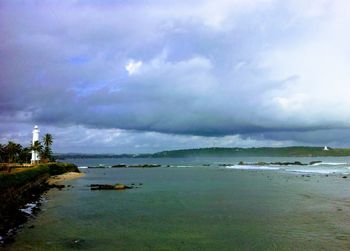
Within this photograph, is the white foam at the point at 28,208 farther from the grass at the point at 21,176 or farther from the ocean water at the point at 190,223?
the grass at the point at 21,176

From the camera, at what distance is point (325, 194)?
6138 cm

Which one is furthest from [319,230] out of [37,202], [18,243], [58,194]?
[58,194]

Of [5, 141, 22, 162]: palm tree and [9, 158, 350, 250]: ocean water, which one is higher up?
[5, 141, 22, 162]: palm tree

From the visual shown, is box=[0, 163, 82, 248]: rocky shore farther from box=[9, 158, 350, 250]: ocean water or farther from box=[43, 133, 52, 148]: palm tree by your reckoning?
box=[43, 133, 52, 148]: palm tree

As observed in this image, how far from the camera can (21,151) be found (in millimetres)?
108000

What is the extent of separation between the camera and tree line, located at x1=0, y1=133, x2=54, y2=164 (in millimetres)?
95750

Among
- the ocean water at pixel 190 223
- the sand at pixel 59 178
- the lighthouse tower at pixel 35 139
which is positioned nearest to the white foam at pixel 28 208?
the ocean water at pixel 190 223

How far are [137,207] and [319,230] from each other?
71.1ft

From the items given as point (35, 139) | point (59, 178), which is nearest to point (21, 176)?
point (59, 178)

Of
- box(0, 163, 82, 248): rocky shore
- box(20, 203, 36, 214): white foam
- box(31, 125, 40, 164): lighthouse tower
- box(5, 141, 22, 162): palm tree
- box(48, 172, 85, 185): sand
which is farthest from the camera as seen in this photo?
box(31, 125, 40, 164): lighthouse tower

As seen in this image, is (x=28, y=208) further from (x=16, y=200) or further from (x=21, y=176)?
(x=21, y=176)

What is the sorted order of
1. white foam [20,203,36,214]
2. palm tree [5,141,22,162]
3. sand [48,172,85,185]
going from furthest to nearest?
palm tree [5,141,22,162] → sand [48,172,85,185] → white foam [20,203,36,214]

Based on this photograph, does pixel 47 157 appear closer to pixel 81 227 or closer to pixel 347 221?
pixel 81 227

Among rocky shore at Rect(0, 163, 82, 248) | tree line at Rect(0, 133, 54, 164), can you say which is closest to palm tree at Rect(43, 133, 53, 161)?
tree line at Rect(0, 133, 54, 164)
